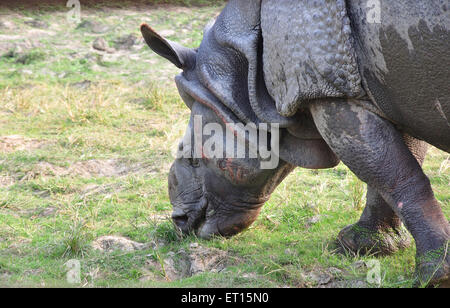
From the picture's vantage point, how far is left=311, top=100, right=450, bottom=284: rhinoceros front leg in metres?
3.39

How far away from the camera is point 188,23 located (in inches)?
442

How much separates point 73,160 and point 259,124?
3282mm

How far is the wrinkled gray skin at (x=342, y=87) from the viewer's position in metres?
3.16

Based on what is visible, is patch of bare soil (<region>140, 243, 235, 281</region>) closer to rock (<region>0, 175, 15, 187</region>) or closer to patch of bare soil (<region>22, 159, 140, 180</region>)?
patch of bare soil (<region>22, 159, 140, 180</region>)

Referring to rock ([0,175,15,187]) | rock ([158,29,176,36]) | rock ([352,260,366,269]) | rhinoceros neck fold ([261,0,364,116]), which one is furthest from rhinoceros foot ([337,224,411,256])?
rock ([158,29,176,36])

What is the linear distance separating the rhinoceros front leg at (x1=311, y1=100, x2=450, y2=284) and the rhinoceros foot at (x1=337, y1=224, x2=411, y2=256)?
0.88 meters

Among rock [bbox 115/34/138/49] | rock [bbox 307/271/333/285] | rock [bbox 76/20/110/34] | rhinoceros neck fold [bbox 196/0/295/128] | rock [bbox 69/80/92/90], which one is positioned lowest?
rock [bbox 69/80/92/90]

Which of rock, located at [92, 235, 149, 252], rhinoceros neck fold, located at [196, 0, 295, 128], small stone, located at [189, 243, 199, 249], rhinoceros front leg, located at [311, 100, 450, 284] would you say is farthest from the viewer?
rock, located at [92, 235, 149, 252]

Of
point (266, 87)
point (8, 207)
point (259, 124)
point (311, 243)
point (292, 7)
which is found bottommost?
point (8, 207)

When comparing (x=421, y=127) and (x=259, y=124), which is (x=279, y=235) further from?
(x=421, y=127)

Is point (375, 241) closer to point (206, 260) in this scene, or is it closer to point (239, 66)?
point (206, 260)

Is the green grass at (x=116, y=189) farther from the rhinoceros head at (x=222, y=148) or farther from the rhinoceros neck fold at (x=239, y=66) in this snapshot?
the rhinoceros neck fold at (x=239, y=66)
